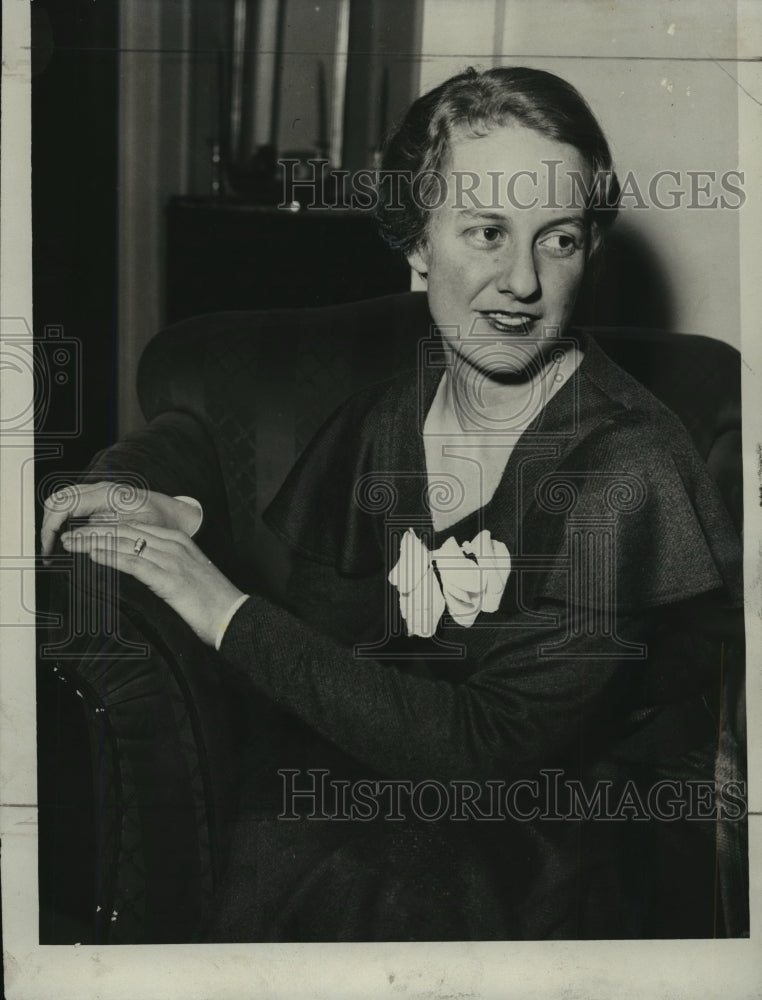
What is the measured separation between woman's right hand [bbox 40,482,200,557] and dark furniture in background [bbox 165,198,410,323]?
1.01ft

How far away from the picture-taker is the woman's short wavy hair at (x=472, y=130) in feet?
5.85

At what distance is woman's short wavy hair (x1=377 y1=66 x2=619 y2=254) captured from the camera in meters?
1.78

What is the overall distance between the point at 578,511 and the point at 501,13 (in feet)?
2.87

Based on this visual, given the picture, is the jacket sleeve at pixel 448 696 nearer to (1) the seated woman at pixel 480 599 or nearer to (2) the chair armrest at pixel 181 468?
(1) the seated woman at pixel 480 599

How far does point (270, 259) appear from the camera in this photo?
183cm

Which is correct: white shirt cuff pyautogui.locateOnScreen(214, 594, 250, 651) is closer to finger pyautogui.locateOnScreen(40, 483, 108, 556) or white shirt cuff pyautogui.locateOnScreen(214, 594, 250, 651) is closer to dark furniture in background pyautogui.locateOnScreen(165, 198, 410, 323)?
finger pyautogui.locateOnScreen(40, 483, 108, 556)

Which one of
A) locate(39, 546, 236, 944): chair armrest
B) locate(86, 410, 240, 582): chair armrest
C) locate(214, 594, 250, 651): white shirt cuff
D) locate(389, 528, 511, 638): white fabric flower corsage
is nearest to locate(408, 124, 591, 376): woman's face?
locate(389, 528, 511, 638): white fabric flower corsage

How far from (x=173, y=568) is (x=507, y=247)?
78 cm

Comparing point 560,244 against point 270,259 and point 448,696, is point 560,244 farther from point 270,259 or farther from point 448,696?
point 448,696

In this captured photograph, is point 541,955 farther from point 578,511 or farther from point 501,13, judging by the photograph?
point 501,13

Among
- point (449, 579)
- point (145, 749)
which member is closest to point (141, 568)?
point (145, 749)

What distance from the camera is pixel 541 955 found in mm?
1828

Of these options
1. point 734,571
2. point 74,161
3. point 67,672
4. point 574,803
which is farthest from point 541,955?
point 74,161

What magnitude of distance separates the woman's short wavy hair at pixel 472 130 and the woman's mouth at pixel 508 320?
0.57 ft
